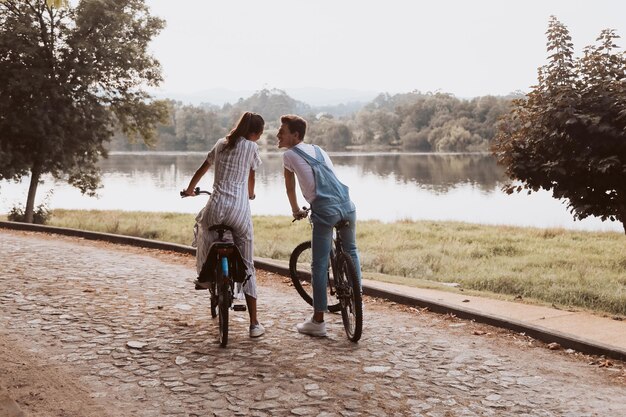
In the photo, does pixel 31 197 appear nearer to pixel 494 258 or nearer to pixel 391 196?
pixel 494 258

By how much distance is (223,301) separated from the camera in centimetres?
573

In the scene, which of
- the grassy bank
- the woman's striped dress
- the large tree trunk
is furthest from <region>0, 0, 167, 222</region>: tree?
the woman's striped dress

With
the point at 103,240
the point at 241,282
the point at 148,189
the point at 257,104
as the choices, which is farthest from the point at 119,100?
the point at 257,104

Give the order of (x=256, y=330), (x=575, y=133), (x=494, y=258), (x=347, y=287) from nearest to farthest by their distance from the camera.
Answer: (x=347, y=287) < (x=256, y=330) < (x=575, y=133) < (x=494, y=258)

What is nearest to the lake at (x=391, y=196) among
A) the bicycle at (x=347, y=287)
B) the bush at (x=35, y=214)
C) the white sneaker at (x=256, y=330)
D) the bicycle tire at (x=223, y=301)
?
the bush at (x=35, y=214)

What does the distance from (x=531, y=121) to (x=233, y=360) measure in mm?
8026

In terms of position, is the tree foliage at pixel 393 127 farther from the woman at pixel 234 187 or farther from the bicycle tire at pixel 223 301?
the bicycle tire at pixel 223 301

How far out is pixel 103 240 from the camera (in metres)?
14.3

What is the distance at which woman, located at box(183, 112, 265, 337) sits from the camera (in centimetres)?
586

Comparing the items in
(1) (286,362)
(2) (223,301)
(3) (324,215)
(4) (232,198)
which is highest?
(4) (232,198)

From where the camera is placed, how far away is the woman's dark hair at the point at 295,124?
19.8ft

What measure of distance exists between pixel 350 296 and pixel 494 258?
→ 8847 mm

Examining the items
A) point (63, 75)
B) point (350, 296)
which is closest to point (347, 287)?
point (350, 296)

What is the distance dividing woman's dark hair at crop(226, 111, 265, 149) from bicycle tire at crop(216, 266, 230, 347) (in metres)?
1.14
